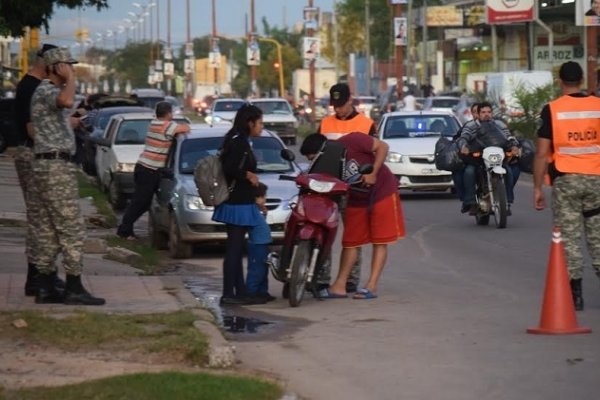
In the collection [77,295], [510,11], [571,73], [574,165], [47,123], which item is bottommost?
[77,295]

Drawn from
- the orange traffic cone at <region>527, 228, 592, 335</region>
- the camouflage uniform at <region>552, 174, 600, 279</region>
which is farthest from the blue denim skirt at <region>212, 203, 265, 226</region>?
the orange traffic cone at <region>527, 228, 592, 335</region>

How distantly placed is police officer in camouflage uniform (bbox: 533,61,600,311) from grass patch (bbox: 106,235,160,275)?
209 inches

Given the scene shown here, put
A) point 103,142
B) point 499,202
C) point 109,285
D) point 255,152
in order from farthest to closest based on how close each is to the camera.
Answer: point 103,142 → point 499,202 → point 255,152 → point 109,285

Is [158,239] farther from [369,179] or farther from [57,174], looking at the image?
[57,174]

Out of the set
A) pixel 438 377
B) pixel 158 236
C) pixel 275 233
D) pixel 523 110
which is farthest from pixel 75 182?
pixel 523 110

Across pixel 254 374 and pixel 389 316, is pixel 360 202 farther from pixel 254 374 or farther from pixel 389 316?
pixel 254 374

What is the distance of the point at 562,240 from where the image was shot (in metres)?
11.4

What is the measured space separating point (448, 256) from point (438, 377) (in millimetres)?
7671

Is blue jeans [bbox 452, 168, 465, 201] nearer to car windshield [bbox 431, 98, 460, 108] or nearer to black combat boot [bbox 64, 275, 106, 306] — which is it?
black combat boot [bbox 64, 275, 106, 306]

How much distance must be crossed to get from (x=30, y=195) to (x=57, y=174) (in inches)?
15.3

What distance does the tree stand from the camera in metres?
19.9

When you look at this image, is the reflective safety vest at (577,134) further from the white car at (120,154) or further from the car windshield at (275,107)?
the car windshield at (275,107)

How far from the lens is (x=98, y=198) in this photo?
2573 centimetres

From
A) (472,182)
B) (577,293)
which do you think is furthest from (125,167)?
(577,293)
